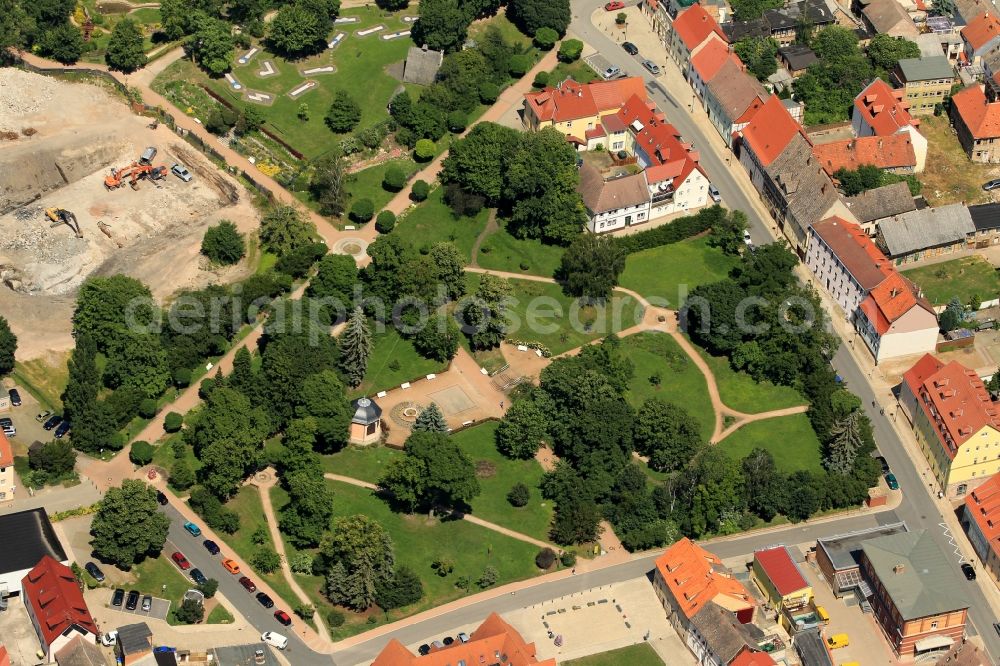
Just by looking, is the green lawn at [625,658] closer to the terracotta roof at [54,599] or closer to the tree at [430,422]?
the tree at [430,422]

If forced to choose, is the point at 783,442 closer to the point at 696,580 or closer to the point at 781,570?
the point at 781,570

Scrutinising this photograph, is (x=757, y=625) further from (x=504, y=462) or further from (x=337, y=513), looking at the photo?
(x=337, y=513)

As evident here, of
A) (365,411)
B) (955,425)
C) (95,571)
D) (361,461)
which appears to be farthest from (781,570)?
(95,571)

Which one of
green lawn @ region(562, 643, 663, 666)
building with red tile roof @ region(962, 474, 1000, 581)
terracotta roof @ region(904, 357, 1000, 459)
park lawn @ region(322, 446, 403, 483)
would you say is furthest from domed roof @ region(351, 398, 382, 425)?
building with red tile roof @ region(962, 474, 1000, 581)

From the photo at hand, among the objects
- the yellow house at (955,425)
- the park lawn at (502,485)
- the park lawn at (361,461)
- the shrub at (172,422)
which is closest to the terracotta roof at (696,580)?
the park lawn at (502,485)

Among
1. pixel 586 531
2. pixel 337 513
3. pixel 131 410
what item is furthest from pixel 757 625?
pixel 131 410

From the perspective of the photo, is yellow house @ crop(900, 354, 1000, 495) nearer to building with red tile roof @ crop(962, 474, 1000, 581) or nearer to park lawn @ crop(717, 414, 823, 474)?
building with red tile roof @ crop(962, 474, 1000, 581)
